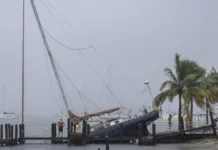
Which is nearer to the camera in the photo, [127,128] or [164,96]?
[127,128]

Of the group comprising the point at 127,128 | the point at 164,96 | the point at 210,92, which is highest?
the point at 210,92

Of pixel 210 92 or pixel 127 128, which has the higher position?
pixel 210 92

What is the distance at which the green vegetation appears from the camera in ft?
157

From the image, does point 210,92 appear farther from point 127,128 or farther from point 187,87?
point 127,128

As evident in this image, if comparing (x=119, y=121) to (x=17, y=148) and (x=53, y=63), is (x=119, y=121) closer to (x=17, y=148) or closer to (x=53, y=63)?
(x=17, y=148)

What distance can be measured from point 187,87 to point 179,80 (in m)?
1.17

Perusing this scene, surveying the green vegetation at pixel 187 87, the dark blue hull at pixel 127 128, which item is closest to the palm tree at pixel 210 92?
the green vegetation at pixel 187 87

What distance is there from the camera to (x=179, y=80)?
159 feet

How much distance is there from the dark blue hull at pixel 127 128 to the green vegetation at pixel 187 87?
204 cm

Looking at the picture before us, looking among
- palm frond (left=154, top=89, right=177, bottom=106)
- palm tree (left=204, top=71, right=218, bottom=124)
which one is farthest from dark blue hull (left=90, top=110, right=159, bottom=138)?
palm tree (left=204, top=71, right=218, bottom=124)

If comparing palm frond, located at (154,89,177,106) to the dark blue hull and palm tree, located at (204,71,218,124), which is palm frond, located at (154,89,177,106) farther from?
palm tree, located at (204,71,218,124)

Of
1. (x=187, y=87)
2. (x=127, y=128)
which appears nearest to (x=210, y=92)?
(x=187, y=87)

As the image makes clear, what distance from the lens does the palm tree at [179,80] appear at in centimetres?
4784

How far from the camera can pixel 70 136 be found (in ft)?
145
